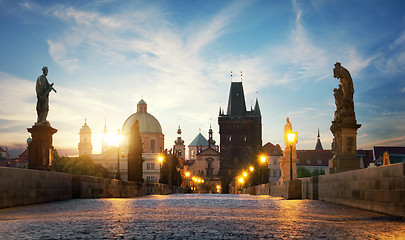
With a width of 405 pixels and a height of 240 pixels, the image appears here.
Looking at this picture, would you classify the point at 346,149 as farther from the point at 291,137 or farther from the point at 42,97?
the point at 42,97

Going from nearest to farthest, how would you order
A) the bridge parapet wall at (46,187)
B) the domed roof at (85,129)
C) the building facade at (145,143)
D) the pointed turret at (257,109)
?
the bridge parapet wall at (46,187) → the building facade at (145,143) → the pointed turret at (257,109) → the domed roof at (85,129)

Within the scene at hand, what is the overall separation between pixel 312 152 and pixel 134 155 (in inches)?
4102

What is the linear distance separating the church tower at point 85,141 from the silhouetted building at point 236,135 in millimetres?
72539

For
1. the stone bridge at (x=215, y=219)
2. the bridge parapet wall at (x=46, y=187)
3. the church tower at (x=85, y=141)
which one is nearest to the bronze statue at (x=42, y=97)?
the bridge parapet wall at (x=46, y=187)

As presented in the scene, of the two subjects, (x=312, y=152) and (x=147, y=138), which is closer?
(x=312, y=152)

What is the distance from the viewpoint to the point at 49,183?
13219 millimetres

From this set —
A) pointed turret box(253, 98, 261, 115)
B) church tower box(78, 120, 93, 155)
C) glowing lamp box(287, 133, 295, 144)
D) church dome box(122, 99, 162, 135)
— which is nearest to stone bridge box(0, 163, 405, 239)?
glowing lamp box(287, 133, 295, 144)

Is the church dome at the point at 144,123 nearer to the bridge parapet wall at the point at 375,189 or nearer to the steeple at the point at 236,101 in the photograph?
the steeple at the point at 236,101

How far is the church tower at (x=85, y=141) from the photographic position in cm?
19138

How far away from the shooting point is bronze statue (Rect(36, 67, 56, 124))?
1975cm

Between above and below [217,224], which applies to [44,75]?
above

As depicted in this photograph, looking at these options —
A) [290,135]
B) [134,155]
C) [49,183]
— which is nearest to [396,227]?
[49,183]

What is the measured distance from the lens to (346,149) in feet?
54.6

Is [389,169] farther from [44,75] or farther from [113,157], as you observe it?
[113,157]
